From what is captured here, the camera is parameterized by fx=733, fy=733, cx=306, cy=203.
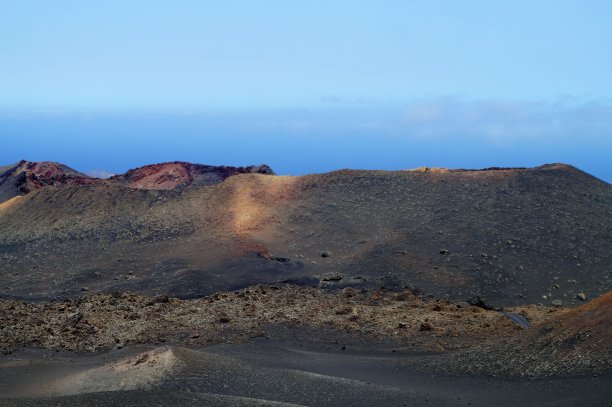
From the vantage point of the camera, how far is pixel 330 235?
20438mm

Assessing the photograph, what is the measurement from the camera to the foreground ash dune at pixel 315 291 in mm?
10594

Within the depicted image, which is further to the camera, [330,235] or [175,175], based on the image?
[175,175]

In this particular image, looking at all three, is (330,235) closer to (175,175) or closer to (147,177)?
(175,175)

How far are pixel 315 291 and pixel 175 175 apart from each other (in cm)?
1987

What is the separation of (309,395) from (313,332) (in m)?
4.35

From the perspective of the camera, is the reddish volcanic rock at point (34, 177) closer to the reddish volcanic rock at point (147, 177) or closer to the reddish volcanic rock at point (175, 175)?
the reddish volcanic rock at point (147, 177)

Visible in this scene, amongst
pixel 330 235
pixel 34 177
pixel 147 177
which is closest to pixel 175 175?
pixel 147 177

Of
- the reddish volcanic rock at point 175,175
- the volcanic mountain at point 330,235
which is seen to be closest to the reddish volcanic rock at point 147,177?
the reddish volcanic rock at point 175,175

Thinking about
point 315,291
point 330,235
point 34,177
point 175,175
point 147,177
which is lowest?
point 315,291

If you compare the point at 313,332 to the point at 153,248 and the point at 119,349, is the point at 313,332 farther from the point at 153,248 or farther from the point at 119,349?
the point at 153,248

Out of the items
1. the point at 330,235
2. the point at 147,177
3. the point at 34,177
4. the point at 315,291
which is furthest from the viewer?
the point at 147,177

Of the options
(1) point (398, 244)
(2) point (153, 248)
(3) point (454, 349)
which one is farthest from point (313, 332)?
(2) point (153, 248)

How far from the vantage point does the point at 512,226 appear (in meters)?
20.5

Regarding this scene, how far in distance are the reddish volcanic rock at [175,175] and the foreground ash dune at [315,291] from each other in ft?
31.1
